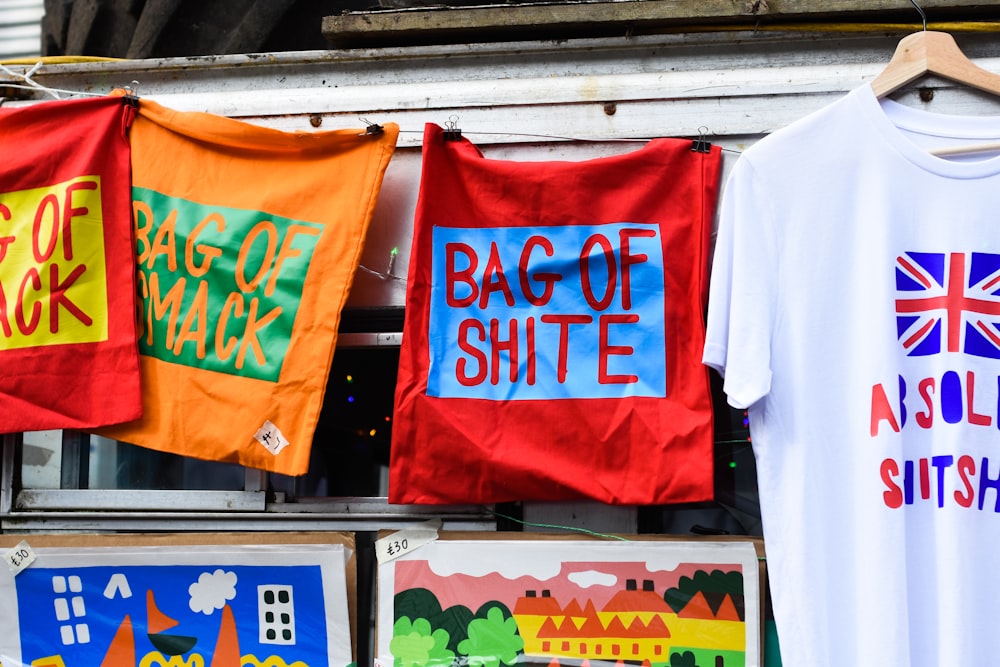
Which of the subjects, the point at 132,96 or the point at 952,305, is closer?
the point at 952,305

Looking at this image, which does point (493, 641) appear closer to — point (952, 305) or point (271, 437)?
point (271, 437)

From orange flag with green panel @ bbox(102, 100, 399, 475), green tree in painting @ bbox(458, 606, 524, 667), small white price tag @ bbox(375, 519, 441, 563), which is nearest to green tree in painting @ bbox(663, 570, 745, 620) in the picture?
green tree in painting @ bbox(458, 606, 524, 667)

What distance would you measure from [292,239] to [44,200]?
2.67 feet

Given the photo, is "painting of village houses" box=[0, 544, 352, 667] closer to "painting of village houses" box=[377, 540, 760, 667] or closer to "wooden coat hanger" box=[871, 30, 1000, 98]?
"painting of village houses" box=[377, 540, 760, 667]

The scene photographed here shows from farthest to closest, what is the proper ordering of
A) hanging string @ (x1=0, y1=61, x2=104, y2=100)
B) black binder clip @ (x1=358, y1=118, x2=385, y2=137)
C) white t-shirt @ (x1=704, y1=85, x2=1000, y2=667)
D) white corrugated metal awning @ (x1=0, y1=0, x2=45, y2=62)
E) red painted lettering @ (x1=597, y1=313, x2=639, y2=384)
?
white corrugated metal awning @ (x1=0, y1=0, x2=45, y2=62)
hanging string @ (x1=0, y1=61, x2=104, y2=100)
black binder clip @ (x1=358, y1=118, x2=385, y2=137)
red painted lettering @ (x1=597, y1=313, x2=639, y2=384)
white t-shirt @ (x1=704, y1=85, x2=1000, y2=667)

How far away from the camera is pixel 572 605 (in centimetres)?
252

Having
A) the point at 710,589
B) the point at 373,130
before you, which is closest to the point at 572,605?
the point at 710,589

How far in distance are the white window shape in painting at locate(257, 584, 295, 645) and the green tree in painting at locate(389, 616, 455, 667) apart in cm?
31

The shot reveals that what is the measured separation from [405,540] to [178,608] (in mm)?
709

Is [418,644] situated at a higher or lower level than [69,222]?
lower

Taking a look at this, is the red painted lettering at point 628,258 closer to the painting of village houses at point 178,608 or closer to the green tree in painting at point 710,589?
the green tree in painting at point 710,589

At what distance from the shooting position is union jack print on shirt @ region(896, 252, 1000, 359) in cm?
221

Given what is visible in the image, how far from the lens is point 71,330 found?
276 centimetres

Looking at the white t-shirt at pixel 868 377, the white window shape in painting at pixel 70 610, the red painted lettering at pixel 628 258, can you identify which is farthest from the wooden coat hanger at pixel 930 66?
the white window shape in painting at pixel 70 610
